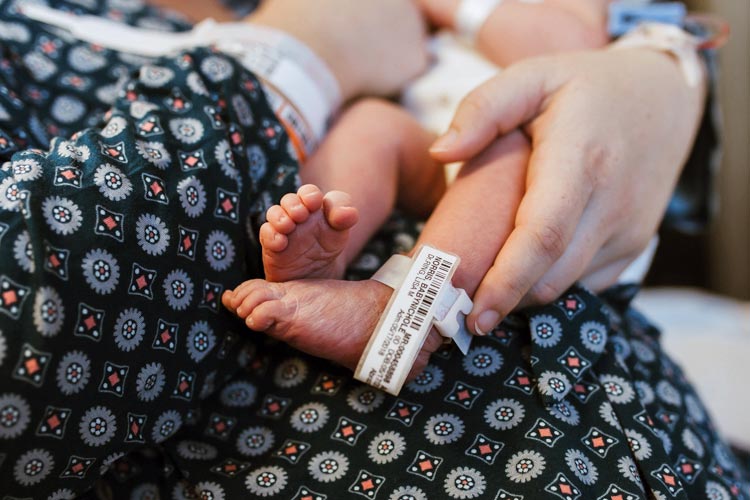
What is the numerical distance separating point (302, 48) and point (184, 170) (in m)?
0.32

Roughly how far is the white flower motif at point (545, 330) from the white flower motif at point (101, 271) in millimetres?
401

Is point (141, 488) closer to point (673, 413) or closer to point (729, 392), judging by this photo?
point (673, 413)

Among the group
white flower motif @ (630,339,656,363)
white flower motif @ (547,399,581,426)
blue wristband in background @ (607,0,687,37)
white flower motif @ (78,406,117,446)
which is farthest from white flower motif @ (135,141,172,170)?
blue wristband in background @ (607,0,687,37)

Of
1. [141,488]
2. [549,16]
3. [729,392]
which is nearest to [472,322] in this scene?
[141,488]

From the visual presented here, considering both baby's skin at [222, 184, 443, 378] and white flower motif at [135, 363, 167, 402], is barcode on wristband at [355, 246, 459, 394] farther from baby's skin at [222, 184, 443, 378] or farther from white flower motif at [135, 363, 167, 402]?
white flower motif at [135, 363, 167, 402]

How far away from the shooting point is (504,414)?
66 cm

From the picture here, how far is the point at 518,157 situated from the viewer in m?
0.79

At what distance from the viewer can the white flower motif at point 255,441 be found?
2.19 feet

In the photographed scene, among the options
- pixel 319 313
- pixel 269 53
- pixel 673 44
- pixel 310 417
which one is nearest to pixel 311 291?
pixel 319 313

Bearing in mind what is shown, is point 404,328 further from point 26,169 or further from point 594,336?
point 26,169

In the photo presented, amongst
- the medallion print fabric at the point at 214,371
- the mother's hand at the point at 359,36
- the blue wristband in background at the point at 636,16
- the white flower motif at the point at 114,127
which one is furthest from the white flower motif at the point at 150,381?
the blue wristband in background at the point at 636,16

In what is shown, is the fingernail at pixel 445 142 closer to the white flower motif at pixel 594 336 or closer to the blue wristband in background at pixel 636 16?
the white flower motif at pixel 594 336

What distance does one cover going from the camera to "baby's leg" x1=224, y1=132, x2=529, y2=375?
623 mm

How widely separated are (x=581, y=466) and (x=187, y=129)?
0.50 metres
